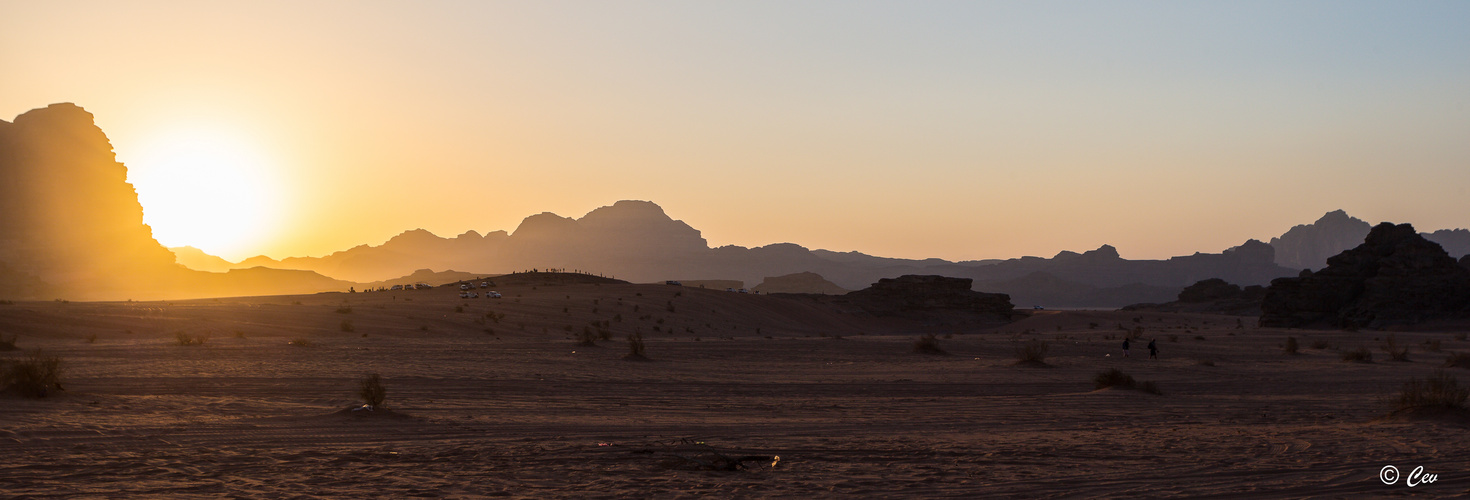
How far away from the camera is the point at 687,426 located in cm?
1409

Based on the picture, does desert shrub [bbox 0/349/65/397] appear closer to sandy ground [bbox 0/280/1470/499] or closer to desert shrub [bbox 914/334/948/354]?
sandy ground [bbox 0/280/1470/499]

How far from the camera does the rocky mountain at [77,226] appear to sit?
11831cm

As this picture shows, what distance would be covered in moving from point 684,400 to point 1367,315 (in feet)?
184

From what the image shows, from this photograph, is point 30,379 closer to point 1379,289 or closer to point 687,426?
point 687,426

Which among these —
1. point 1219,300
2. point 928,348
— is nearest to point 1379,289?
point 1219,300

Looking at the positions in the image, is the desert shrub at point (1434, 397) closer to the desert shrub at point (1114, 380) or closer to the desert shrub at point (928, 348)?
the desert shrub at point (1114, 380)

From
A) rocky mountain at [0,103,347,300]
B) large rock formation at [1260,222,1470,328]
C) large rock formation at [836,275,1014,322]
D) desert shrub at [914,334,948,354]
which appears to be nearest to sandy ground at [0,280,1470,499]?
desert shrub at [914,334,948,354]

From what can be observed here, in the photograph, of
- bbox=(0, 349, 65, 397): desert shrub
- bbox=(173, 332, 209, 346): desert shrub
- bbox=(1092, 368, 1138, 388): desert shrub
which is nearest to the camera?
bbox=(0, 349, 65, 397): desert shrub

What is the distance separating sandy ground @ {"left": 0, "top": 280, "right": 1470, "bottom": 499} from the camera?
9.86 meters

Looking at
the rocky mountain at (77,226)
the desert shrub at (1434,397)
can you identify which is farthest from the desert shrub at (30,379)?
the rocky mountain at (77,226)

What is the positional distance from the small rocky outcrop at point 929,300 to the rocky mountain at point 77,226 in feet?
298

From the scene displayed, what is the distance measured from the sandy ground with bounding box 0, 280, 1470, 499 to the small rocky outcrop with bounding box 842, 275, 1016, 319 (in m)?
43.1

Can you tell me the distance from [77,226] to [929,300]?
402 feet

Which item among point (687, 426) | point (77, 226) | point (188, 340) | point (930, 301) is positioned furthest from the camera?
point (77, 226)
